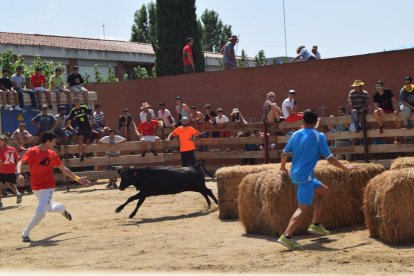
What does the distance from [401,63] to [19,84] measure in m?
11.3

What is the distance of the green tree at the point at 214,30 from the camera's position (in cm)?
7462

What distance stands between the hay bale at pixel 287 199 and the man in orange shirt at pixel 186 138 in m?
6.75

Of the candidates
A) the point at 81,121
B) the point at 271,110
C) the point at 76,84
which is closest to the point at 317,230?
the point at 271,110

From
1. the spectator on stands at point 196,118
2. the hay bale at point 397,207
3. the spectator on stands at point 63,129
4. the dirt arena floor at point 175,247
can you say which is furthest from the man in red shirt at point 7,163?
the hay bale at point 397,207

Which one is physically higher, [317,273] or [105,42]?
[105,42]

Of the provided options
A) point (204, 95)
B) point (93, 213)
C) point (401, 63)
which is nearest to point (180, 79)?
point (204, 95)

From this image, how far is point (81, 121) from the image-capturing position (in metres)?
23.0

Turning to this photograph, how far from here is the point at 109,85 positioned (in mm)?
29250

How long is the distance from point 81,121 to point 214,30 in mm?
53217

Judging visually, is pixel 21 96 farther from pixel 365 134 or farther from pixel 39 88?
pixel 365 134

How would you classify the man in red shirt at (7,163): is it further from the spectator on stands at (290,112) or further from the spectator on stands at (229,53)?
the spectator on stands at (229,53)

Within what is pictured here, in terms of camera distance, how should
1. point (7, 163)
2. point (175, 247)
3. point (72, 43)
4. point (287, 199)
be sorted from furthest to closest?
point (72, 43), point (7, 163), point (287, 199), point (175, 247)

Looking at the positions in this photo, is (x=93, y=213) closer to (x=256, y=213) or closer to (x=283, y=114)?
(x=256, y=213)

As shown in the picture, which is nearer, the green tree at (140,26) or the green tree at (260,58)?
the green tree at (260,58)
